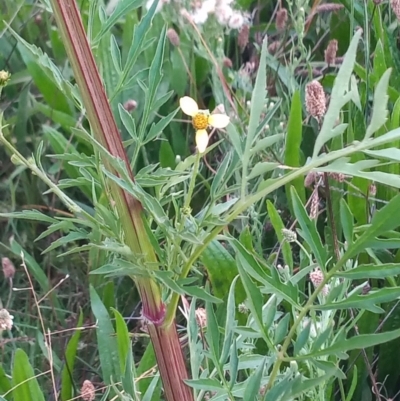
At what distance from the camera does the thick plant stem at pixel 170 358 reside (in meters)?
0.43

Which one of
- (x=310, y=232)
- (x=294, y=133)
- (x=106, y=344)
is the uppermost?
(x=310, y=232)

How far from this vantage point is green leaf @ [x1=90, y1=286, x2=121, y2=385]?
802 mm

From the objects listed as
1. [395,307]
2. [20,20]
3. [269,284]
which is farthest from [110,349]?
[20,20]

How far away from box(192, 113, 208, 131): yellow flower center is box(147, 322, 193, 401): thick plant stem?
130 mm

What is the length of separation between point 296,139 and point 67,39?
505 mm

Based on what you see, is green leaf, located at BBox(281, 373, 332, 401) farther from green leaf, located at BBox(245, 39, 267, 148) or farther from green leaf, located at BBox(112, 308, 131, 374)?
green leaf, located at BBox(112, 308, 131, 374)

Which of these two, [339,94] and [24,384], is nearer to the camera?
[339,94]

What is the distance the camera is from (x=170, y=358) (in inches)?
16.9

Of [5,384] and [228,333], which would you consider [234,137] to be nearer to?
[228,333]

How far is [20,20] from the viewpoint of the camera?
134cm

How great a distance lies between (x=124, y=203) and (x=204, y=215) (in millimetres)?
50

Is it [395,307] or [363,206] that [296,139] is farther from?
[395,307]

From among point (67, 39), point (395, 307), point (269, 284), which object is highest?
point (67, 39)

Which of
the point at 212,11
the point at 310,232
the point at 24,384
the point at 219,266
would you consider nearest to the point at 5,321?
the point at 24,384
